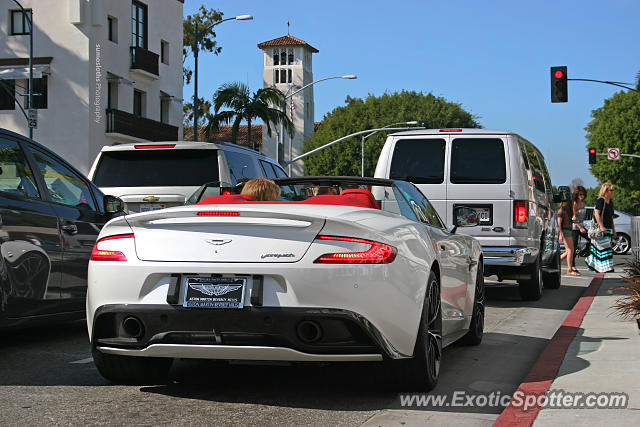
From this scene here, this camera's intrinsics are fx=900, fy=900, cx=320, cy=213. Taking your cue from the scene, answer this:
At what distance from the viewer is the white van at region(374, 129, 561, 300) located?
11.4 m

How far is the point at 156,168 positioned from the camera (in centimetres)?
1131

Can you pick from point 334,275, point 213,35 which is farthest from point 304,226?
point 213,35

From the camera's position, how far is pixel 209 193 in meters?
10.1

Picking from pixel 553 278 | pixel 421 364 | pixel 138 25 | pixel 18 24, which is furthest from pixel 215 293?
pixel 138 25

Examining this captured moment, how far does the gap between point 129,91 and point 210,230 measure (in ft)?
129

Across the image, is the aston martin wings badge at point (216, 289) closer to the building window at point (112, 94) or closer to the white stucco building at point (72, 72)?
the white stucco building at point (72, 72)

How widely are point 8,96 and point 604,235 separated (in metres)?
30.8

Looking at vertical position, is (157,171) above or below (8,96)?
below

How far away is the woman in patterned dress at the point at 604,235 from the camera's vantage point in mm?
16484

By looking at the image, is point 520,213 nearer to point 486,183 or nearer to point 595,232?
point 486,183

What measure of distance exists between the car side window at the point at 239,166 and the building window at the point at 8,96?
29.6 m

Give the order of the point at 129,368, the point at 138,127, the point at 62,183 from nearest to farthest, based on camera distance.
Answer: the point at 129,368 < the point at 62,183 < the point at 138,127

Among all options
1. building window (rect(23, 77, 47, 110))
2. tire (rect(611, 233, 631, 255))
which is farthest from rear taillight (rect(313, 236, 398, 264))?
building window (rect(23, 77, 47, 110))

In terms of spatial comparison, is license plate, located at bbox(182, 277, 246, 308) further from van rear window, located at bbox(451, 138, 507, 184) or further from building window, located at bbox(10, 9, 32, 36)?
building window, located at bbox(10, 9, 32, 36)
